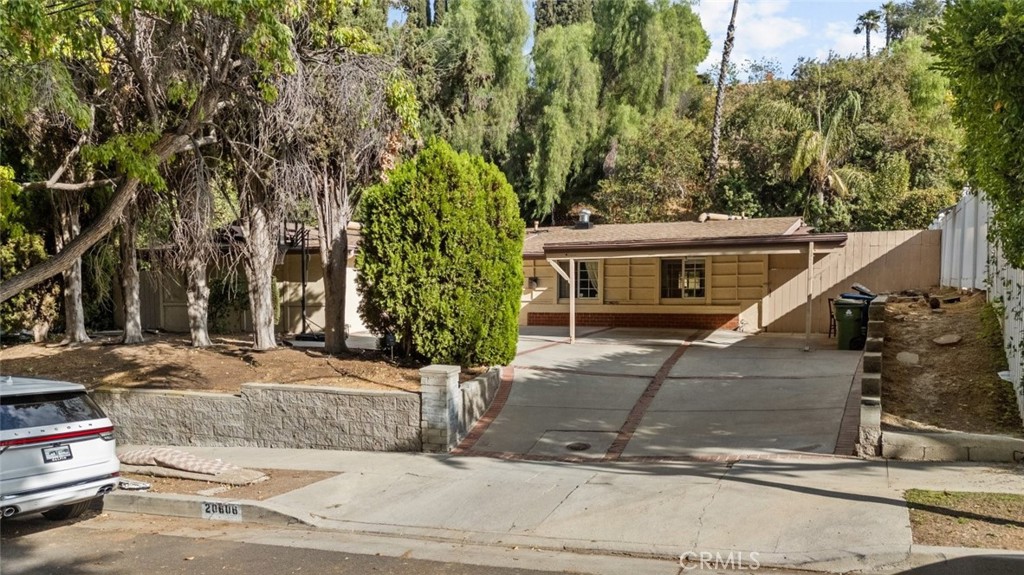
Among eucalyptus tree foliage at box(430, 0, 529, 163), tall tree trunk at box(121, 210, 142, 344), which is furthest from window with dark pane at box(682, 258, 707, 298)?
tall tree trunk at box(121, 210, 142, 344)

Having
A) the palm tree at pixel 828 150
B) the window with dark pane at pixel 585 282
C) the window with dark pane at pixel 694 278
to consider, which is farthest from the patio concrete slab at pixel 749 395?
the palm tree at pixel 828 150

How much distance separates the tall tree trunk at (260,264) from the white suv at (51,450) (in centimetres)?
717

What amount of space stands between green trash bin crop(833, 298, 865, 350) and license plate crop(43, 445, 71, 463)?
13438 millimetres

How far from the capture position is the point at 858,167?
29.0 metres

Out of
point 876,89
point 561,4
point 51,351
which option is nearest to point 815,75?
point 876,89

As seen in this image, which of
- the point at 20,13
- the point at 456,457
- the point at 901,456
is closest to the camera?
the point at 20,13

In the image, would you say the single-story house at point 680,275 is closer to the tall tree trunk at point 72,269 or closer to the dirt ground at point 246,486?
the tall tree trunk at point 72,269

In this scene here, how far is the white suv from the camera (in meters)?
6.57

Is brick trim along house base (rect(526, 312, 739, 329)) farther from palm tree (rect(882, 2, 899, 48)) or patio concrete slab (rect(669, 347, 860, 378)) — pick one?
palm tree (rect(882, 2, 899, 48))

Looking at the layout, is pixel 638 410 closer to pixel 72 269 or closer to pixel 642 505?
pixel 642 505

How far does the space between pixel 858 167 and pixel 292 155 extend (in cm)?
2356

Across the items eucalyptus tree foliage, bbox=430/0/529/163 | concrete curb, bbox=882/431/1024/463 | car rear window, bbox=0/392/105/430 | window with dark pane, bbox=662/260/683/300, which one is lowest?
concrete curb, bbox=882/431/1024/463

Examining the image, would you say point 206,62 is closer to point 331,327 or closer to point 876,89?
point 331,327

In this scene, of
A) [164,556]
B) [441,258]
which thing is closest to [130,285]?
[441,258]
